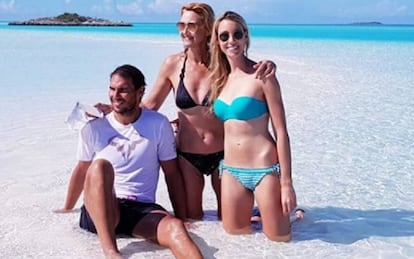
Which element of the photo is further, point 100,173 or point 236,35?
point 236,35

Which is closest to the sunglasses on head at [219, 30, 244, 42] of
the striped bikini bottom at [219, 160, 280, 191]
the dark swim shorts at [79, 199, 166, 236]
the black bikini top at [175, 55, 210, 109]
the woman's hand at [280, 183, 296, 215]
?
the black bikini top at [175, 55, 210, 109]

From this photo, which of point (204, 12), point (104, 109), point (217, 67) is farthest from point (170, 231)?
point (204, 12)

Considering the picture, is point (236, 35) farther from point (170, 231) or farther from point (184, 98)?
point (170, 231)

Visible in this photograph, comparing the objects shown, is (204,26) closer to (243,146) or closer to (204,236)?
(243,146)

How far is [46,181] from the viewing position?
522 cm

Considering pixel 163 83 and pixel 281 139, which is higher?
pixel 163 83

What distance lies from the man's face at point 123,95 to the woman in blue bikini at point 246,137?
552 mm

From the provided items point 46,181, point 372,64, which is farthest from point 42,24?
point 46,181

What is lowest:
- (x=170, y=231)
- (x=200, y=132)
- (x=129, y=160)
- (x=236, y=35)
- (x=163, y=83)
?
(x=170, y=231)

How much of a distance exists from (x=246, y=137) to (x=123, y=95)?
32.9 inches

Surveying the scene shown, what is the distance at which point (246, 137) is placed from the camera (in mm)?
3666

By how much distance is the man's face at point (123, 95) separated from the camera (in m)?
3.46

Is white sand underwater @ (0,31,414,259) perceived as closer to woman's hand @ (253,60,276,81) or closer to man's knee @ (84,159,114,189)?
man's knee @ (84,159,114,189)

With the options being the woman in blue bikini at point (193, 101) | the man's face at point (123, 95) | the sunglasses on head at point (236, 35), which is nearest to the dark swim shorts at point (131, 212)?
the woman in blue bikini at point (193, 101)
